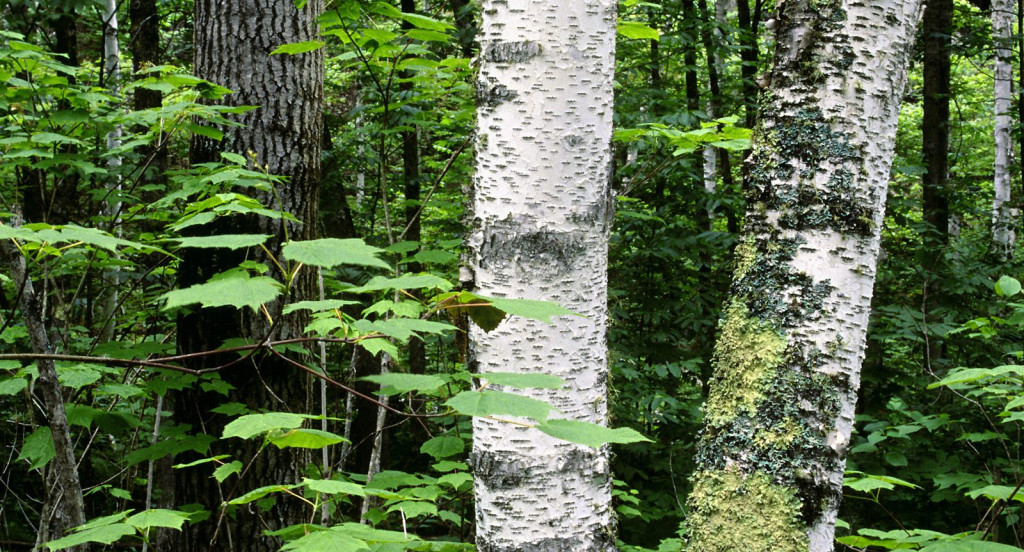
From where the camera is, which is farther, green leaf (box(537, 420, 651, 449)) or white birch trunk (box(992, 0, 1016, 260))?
white birch trunk (box(992, 0, 1016, 260))

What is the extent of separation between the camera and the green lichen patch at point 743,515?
5.12 ft

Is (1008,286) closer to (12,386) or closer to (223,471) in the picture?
(223,471)

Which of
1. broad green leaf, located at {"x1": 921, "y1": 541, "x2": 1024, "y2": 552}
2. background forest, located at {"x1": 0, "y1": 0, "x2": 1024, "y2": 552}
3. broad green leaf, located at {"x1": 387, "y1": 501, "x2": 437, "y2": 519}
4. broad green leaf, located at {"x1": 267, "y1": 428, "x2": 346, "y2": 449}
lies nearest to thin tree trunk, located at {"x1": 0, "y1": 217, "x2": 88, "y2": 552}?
background forest, located at {"x1": 0, "y1": 0, "x2": 1024, "y2": 552}

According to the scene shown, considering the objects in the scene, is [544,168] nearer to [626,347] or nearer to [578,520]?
[578,520]

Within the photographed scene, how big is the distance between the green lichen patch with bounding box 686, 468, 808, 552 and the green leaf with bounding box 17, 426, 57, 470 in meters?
1.97

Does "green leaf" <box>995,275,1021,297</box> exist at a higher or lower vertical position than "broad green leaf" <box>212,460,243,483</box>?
higher

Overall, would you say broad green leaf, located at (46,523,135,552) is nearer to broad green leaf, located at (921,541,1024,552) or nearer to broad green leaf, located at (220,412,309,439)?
broad green leaf, located at (220,412,309,439)

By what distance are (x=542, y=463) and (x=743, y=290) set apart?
0.71 metres

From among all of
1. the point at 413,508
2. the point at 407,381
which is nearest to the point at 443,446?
the point at 413,508

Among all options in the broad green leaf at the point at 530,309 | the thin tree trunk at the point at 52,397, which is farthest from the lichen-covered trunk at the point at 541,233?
the thin tree trunk at the point at 52,397

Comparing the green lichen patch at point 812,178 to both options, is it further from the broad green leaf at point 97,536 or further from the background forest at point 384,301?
the broad green leaf at point 97,536

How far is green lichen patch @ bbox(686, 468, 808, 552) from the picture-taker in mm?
1561

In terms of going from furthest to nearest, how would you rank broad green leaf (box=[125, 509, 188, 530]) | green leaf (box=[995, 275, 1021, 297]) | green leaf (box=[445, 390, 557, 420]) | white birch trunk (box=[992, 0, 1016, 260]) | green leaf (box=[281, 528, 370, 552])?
white birch trunk (box=[992, 0, 1016, 260]) → green leaf (box=[995, 275, 1021, 297]) → broad green leaf (box=[125, 509, 188, 530]) → green leaf (box=[281, 528, 370, 552]) → green leaf (box=[445, 390, 557, 420])

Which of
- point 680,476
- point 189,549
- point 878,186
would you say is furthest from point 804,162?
point 680,476
